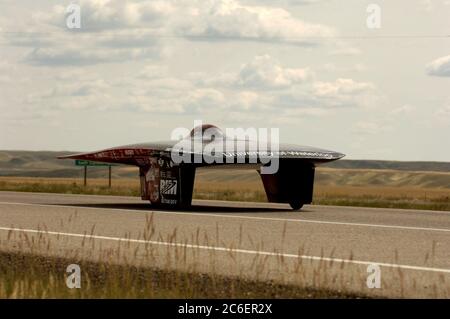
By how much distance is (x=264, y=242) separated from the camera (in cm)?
1520

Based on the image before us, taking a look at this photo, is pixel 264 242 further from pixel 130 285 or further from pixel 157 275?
pixel 130 285

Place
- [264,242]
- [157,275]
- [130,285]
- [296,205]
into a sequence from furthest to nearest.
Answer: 1. [296,205]
2. [264,242]
3. [157,275]
4. [130,285]

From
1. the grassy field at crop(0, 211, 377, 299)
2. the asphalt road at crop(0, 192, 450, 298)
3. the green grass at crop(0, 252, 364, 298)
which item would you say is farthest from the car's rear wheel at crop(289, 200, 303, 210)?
the green grass at crop(0, 252, 364, 298)

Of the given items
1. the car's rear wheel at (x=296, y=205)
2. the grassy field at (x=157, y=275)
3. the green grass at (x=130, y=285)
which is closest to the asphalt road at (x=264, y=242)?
the grassy field at (x=157, y=275)

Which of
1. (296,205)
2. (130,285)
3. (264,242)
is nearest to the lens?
(130,285)

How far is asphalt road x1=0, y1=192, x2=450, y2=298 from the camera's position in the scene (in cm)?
1118

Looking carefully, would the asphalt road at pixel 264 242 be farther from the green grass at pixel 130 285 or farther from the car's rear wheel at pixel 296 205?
the green grass at pixel 130 285

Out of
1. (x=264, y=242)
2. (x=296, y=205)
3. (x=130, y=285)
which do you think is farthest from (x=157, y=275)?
(x=296, y=205)

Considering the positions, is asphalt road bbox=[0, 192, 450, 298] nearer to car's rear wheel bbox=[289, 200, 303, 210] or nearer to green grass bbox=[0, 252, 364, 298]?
car's rear wheel bbox=[289, 200, 303, 210]

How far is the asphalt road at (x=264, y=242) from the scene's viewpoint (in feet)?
36.7

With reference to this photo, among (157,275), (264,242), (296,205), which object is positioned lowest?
(296,205)
